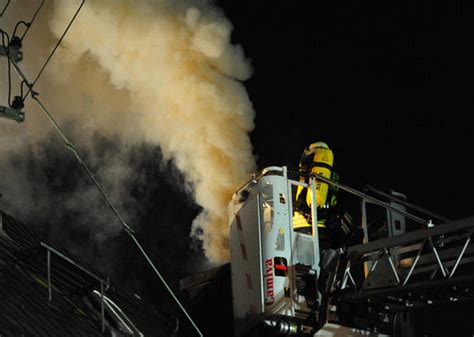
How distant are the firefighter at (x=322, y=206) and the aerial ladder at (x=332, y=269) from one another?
16cm

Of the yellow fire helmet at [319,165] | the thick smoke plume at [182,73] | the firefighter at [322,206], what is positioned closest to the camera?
the firefighter at [322,206]

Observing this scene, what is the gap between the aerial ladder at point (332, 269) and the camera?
12.2 meters

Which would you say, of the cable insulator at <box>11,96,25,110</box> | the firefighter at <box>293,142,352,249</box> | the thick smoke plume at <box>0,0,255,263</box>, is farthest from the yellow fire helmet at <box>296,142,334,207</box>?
the cable insulator at <box>11,96,25,110</box>

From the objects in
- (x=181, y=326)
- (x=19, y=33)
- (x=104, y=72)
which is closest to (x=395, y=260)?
(x=181, y=326)

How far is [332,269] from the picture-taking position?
13062 millimetres

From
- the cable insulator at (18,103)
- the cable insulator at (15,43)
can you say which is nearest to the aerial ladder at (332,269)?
the cable insulator at (18,103)

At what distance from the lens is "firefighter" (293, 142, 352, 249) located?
46.1 feet

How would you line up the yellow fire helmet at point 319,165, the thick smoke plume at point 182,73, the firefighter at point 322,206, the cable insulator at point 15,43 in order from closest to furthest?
1. the cable insulator at point 15,43
2. the firefighter at point 322,206
3. the yellow fire helmet at point 319,165
4. the thick smoke plume at point 182,73

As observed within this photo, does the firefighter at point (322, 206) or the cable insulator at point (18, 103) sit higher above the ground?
the firefighter at point (322, 206)

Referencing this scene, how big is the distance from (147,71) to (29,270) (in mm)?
5681

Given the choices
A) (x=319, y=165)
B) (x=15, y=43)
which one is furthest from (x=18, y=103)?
(x=319, y=165)

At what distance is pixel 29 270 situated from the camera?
12.2 metres

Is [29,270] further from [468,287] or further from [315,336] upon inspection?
[468,287]

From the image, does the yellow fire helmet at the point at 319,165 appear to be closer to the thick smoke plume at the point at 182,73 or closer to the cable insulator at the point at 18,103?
the thick smoke plume at the point at 182,73
